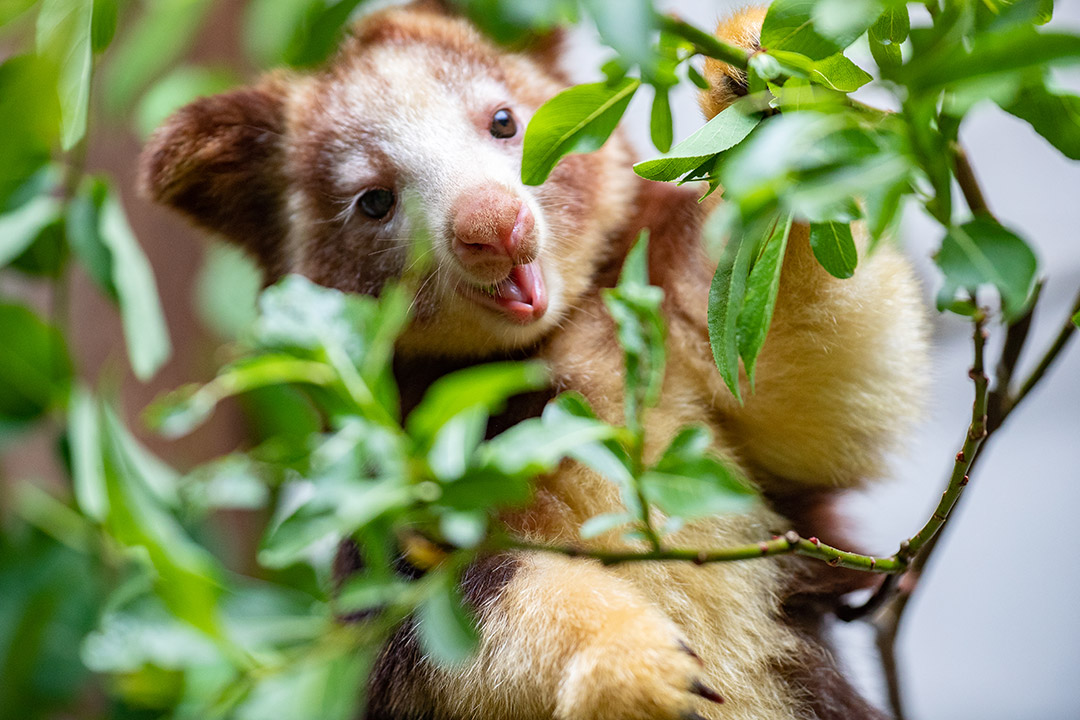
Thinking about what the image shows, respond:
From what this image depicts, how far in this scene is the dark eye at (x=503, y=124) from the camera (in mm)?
1956

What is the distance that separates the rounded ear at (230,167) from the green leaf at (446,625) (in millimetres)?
1382

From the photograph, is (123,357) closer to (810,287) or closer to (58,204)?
(58,204)

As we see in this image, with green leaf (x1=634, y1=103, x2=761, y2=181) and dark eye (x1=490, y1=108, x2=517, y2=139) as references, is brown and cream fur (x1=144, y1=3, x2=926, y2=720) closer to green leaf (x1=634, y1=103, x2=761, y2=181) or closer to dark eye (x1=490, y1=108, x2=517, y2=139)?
dark eye (x1=490, y1=108, x2=517, y2=139)

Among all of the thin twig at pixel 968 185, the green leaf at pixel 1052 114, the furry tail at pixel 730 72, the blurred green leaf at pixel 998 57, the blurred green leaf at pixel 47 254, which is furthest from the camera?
the blurred green leaf at pixel 47 254

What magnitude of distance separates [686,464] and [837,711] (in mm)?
1240

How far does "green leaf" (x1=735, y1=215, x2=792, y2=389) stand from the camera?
906 mm

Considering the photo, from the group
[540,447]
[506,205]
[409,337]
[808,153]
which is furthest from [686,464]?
[409,337]

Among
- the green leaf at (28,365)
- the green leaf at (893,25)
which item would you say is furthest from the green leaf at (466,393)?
the green leaf at (28,365)

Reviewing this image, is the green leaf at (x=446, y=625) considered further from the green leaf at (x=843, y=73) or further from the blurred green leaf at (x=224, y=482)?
the green leaf at (x=843, y=73)

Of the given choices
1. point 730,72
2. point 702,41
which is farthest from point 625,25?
point 730,72

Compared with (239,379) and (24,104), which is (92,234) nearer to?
(24,104)

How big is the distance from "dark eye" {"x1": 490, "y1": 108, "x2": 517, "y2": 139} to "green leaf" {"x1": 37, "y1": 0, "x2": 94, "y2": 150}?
99cm

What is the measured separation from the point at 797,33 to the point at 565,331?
3.35ft

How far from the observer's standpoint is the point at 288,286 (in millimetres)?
957
